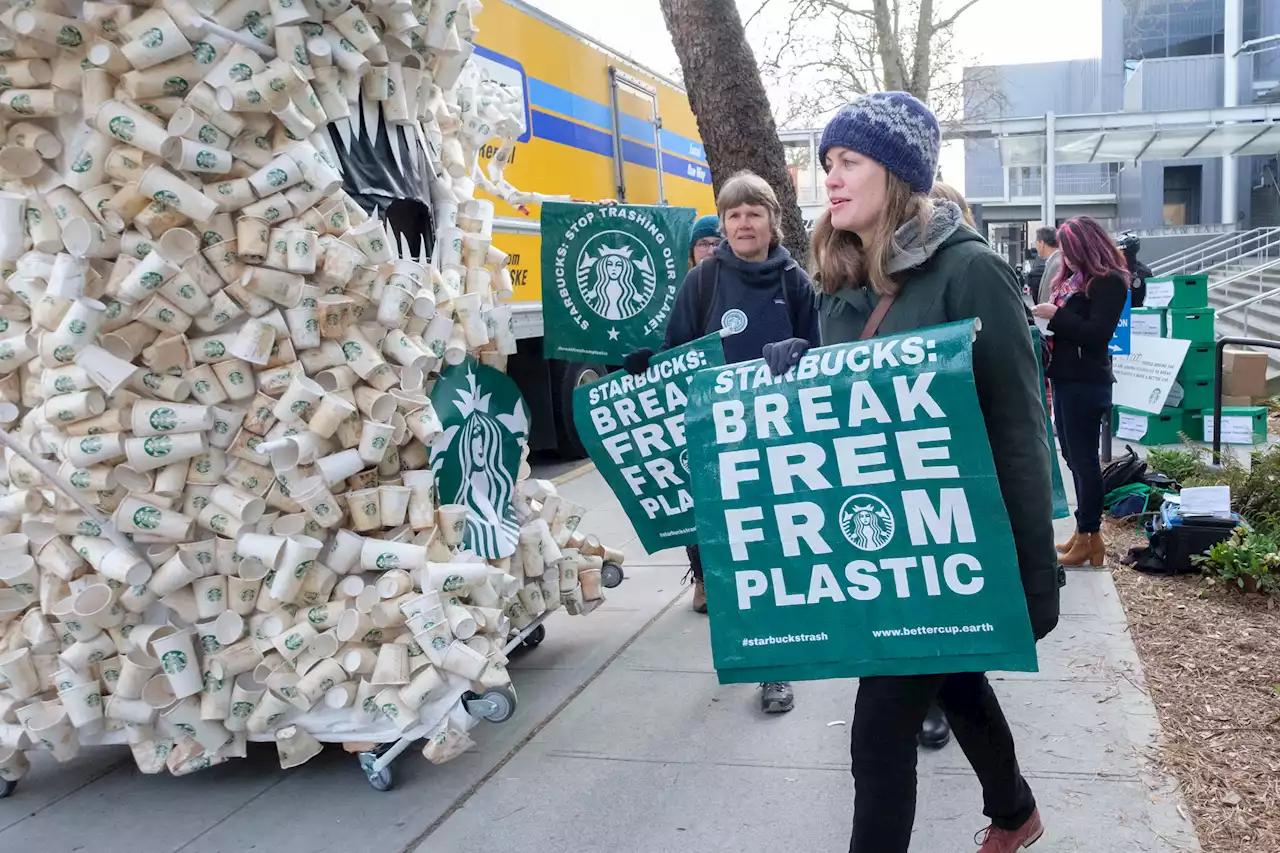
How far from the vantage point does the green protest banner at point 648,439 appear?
13.6 ft

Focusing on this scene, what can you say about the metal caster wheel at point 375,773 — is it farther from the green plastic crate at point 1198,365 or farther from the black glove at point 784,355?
the green plastic crate at point 1198,365

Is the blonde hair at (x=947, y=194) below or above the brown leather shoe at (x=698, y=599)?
above

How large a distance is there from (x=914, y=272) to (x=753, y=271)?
1863 mm

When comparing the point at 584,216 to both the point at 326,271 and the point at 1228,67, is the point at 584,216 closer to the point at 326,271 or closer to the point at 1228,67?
the point at 326,271

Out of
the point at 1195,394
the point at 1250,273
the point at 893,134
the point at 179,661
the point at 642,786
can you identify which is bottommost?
the point at 642,786

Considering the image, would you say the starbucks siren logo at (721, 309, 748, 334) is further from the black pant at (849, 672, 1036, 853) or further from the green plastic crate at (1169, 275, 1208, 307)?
the green plastic crate at (1169, 275, 1208, 307)

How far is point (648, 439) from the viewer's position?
4223mm

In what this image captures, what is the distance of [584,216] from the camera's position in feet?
15.7

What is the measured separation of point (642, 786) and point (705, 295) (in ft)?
6.43

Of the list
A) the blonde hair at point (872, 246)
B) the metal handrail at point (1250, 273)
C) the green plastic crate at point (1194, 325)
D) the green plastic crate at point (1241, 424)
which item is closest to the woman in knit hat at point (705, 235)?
the blonde hair at point (872, 246)

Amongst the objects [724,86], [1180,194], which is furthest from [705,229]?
[1180,194]

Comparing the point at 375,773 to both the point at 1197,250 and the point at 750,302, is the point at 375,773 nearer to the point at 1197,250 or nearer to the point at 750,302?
the point at 750,302

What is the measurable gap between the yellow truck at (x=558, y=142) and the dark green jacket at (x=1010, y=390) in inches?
→ 191

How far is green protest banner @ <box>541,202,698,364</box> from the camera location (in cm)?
480
